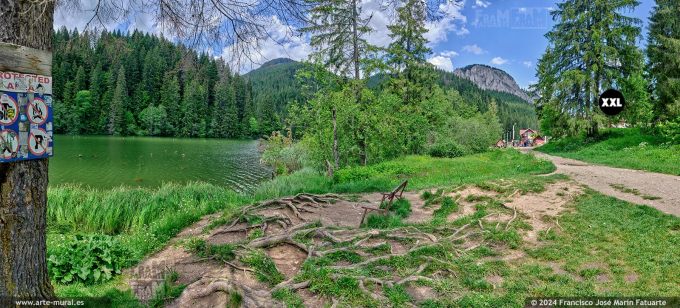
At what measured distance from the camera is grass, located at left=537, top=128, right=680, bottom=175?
48.4 ft

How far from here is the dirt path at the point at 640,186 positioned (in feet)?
27.8

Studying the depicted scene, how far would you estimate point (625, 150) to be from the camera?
20.5 meters

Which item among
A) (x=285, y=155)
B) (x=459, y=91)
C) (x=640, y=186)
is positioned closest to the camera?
(x=640, y=186)

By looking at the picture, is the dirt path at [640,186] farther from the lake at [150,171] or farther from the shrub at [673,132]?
the lake at [150,171]

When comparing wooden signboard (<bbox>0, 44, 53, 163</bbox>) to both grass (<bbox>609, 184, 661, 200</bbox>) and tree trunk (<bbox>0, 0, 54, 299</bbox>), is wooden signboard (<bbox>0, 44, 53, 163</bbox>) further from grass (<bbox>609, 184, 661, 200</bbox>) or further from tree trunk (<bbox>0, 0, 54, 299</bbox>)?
grass (<bbox>609, 184, 661, 200</bbox>)

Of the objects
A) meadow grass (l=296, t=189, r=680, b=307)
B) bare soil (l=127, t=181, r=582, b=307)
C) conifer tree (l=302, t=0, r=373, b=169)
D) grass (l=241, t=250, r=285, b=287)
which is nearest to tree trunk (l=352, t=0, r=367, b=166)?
conifer tree (l=302, t=0, r=373, b=169)

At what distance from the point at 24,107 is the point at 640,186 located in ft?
42.8

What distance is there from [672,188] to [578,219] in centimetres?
440

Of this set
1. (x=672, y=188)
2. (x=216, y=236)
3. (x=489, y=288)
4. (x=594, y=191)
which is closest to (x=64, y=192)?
(x=216, y=236)

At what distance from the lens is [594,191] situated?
31.3 ft

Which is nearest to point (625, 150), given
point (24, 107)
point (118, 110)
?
point (24, 107)

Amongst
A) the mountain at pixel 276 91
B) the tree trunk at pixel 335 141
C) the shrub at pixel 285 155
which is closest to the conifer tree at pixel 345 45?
the tree trunk at pixel 335 141

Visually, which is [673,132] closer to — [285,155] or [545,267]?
[545,267]

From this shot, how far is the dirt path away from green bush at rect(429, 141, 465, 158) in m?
10.8
